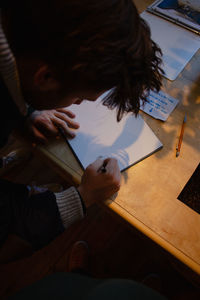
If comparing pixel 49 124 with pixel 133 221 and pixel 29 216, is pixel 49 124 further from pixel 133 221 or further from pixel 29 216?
pixel 133 221

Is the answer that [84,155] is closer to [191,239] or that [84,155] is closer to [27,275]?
[191,239]

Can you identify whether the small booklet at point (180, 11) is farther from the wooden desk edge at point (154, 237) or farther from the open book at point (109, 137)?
the wooden desk edge at point (154, 237)

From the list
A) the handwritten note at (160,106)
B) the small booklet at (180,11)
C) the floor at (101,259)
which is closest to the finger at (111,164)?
the handwritten note at (160,106)

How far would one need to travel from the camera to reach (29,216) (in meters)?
0.63

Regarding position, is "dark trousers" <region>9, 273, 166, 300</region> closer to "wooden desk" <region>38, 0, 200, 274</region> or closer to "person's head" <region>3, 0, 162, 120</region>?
"wooden desk" <region>38, 0, 200, 274</region>

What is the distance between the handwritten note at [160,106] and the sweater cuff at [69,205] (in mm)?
370

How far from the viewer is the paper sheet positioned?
91cm

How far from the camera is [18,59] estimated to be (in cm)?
46

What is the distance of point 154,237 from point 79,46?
476 mm

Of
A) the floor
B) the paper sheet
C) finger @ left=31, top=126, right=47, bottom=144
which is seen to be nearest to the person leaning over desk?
finger @ left=31, top=126, right=47, bottom=144

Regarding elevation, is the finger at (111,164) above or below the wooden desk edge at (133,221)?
above

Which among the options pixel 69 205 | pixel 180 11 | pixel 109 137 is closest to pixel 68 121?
pixel 109 137

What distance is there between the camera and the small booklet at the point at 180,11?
41.7 inches

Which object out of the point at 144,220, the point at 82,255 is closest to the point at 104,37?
the point at 144,220
